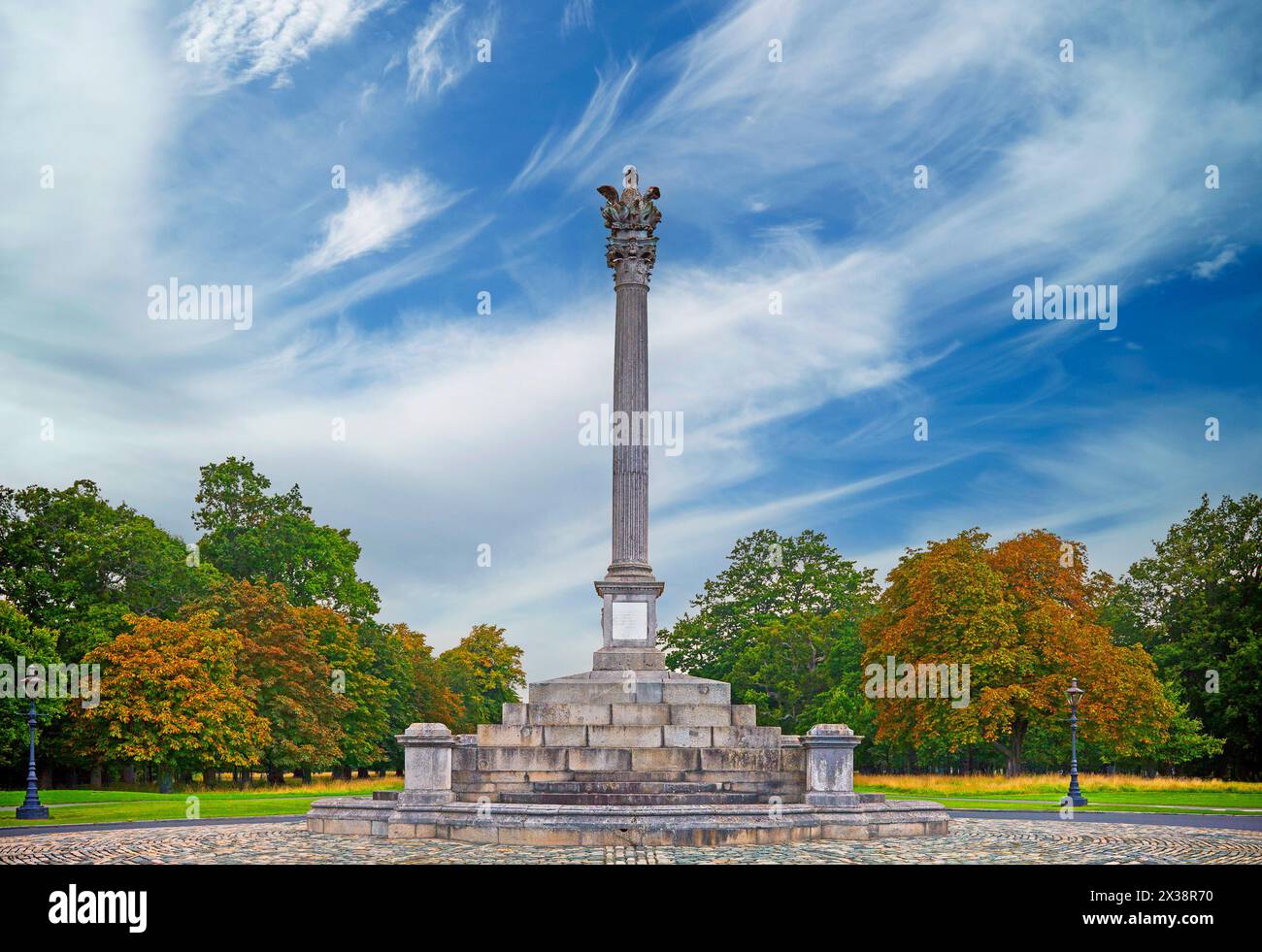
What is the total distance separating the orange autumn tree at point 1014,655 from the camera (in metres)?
52.0

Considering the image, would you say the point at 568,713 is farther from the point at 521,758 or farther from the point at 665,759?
the point at 665,759

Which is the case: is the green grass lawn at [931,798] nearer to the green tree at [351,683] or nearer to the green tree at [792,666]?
the green tree at [351,683]

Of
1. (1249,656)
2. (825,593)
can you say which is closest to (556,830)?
(1249,656)

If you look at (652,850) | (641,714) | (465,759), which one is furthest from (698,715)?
(652,850)

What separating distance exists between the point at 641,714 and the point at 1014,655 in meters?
29.6

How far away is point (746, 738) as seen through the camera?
26.4 m

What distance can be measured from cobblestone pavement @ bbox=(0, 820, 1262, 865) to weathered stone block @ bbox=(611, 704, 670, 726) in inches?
227

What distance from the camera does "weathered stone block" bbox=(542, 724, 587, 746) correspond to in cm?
2627

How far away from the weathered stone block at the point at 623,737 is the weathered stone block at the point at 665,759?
1.32 feet

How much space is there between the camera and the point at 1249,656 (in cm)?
5684

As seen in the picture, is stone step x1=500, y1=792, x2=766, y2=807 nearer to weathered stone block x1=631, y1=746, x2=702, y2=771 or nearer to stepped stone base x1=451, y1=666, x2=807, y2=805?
stepped stone base x1=451, y1=666, x2=807, y2=805

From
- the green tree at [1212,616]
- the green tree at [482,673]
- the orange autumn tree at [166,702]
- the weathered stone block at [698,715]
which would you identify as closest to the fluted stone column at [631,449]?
the weathered stone block at [698,715]

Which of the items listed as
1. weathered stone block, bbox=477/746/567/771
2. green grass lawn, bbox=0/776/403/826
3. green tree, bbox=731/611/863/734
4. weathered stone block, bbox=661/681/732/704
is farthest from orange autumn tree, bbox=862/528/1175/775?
weathered stone block, bbox=477/746/567/771

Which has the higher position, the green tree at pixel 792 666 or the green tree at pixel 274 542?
the green tree at pixel 274 542
